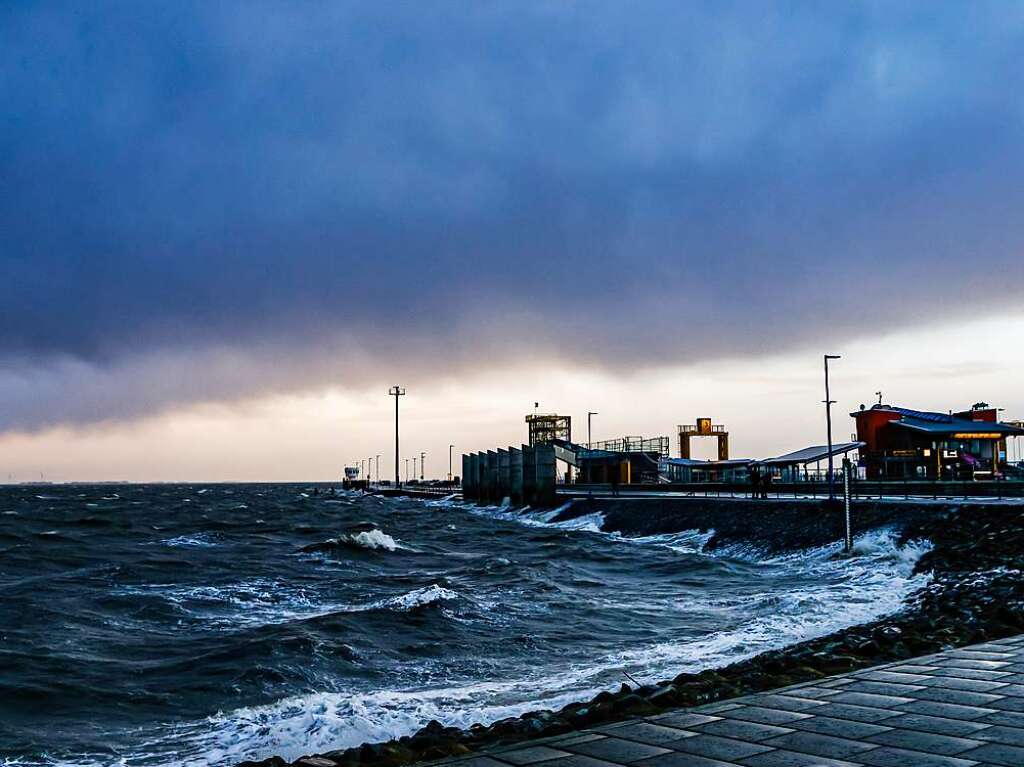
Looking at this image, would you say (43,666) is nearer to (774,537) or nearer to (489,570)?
(489,570)

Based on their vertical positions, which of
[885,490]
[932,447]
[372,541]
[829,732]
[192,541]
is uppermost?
[932,447]

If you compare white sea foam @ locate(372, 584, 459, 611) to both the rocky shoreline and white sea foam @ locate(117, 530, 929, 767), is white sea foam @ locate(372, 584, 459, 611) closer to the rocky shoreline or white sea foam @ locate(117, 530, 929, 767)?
white sea foam @ locate(117, 530, 929, 767)

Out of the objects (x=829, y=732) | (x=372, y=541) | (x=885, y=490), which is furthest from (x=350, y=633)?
(x=885, y=490)

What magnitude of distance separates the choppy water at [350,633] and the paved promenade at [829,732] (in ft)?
12.7

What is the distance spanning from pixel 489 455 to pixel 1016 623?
249ft

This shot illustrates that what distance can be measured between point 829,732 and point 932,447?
67177 mm

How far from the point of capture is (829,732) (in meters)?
6.01

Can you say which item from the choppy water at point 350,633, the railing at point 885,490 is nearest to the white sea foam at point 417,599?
the choppy water at point 350,633

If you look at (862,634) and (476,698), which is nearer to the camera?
(476,698)

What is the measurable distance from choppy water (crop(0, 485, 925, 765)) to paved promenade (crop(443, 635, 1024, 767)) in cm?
387

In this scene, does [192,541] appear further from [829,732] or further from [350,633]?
[829,732]

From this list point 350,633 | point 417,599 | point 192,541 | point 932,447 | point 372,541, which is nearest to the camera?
point 350,633

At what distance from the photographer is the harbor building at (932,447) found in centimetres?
6388

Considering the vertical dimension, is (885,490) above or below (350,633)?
above
